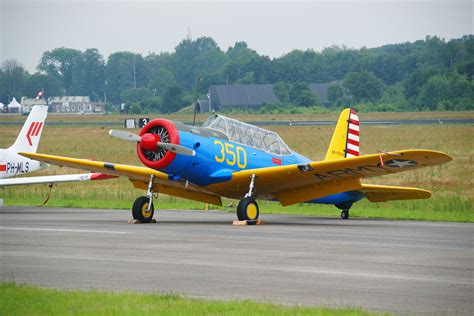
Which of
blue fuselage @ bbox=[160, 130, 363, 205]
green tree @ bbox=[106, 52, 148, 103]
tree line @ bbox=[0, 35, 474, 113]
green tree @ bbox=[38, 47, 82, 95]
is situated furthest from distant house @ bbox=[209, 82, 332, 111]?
blue fuselage @ bbox=[160, 130, 363, 205]

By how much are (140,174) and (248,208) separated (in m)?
2.56

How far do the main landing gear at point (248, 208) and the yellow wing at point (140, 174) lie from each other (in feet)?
4.40

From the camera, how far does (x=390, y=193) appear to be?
20859mm

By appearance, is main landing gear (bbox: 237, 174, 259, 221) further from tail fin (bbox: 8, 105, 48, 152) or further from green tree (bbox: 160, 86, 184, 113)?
green tree (bbox: 160, 86, 184, 113)

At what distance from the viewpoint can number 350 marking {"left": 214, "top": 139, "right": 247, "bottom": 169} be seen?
19.3 metres

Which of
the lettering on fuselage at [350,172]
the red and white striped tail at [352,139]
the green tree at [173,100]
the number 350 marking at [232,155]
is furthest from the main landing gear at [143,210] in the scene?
the green tree at [173,100]

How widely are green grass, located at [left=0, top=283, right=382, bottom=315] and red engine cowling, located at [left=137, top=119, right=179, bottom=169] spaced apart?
350 inches

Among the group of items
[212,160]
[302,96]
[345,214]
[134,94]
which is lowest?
[345,214]

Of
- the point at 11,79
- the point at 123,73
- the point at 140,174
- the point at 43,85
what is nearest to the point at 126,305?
the point at 140,174

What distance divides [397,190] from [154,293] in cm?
1185

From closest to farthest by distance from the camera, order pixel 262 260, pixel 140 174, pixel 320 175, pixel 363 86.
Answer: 1. pixel 262 260
2. pixel 320 175
3. pixel 140 174
4. pixel 363 86

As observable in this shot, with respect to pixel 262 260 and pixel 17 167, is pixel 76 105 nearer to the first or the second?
pixel 17 167

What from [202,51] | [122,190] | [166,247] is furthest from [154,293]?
[202,51]

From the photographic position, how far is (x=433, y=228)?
17938 mm
